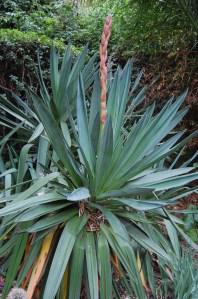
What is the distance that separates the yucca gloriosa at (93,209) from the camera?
1.96 meters

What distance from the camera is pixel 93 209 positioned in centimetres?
219

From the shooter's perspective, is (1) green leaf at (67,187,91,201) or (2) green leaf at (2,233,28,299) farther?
(2) green leaf at (2,233,28,299)

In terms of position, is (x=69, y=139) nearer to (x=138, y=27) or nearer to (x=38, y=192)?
(x=38, y=192)

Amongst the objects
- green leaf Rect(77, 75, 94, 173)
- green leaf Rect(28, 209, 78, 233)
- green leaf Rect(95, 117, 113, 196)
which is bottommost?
green leaf Rect(28, 209, 78, 233)

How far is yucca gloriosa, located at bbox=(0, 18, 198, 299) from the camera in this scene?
1.96 m

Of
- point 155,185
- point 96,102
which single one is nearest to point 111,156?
point 155,185

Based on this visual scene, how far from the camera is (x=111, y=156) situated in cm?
209

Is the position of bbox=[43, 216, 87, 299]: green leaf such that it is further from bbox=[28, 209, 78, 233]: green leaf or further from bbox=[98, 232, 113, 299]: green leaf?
bbox=[98, 232, 113, 299]: green leaf

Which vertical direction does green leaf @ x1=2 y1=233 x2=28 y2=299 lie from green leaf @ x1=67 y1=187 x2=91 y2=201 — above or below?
below

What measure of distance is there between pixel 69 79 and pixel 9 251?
1.30 meters

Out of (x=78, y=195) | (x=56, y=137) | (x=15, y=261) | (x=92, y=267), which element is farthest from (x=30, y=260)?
(x=56, y=137)

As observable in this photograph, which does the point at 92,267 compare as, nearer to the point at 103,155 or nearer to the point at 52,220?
the point at 52,220

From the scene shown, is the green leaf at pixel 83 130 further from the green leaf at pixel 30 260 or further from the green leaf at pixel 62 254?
the green leaf at pixel 30 260

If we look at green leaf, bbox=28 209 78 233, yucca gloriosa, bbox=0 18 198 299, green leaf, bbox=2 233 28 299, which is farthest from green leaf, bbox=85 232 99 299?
green leaf, bbox=2 233 28 299
